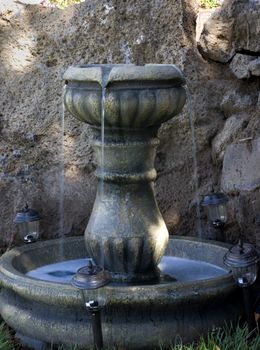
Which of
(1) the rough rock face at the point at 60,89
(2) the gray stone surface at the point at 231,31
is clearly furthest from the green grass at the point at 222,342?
(2) the gray stone surface at the point at 231,31

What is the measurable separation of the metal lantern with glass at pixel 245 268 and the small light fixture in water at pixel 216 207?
2.65 ft

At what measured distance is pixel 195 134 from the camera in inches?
219

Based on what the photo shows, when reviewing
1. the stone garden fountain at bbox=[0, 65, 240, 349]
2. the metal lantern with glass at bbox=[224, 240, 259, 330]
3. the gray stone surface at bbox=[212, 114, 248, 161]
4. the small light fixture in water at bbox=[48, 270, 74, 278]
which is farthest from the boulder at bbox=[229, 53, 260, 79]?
the small light fixture in water at bbox=[48, 270, 74, 278]

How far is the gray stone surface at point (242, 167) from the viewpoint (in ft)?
16.9

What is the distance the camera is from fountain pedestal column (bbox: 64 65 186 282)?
4.20m

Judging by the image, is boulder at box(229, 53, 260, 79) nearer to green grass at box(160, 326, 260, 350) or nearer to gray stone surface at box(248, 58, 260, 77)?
gray stone surface at box(248, 58, 260, 77)

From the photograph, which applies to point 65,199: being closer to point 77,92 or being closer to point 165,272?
point 165,272

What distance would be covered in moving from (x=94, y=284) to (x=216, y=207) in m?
1.48

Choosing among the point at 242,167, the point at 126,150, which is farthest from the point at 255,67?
the point at 126,150

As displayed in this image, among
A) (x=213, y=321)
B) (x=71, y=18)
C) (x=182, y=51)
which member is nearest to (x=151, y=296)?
(x=213, y=321)

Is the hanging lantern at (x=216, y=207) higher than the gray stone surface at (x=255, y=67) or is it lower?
lower

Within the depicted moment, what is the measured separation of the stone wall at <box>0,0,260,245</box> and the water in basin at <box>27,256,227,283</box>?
39 centimetres

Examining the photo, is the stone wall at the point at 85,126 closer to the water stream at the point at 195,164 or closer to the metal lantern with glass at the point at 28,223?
the water stream at the point at 195,164

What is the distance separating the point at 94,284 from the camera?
3.85 m
